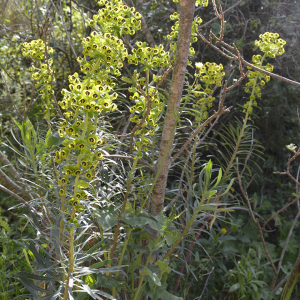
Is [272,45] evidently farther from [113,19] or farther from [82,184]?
[82,184]

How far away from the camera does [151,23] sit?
262 cm

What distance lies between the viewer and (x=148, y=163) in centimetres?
141

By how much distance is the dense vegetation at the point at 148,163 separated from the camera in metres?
1.06

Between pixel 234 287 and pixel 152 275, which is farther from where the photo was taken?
pixel 234 287

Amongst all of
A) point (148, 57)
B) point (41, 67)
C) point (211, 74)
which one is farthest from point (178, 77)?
point (41, 67)

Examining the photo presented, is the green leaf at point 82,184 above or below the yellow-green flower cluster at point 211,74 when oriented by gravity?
below

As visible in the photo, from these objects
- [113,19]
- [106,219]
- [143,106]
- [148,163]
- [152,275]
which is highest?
[113,19]

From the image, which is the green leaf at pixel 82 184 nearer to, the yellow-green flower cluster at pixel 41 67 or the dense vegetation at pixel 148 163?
the dense vegetation at pixel 148 163

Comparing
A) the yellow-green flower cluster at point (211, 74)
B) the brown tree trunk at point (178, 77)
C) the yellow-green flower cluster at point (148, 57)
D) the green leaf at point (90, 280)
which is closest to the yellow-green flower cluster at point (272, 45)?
the yellow-green flower cluster at point (211, 74)

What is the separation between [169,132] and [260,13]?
1.84 m

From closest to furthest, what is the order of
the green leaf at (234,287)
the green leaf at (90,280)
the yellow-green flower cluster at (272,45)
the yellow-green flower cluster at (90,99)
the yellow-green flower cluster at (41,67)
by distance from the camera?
the yellow-green flower cluster at (90,99) → the green leaf at (90,280) → the yellow-green flower cluster at (41,67) → the yellow-green flower cluster at (272,45) → the green leaf at (234,287)

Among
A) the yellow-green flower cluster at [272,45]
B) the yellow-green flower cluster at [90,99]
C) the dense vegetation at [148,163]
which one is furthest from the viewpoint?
the yellow-green flower cluster at [272,45]

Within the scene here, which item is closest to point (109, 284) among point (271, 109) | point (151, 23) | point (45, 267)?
point (45, 267)

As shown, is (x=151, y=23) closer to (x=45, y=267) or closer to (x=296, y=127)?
(x=296, y=127)
